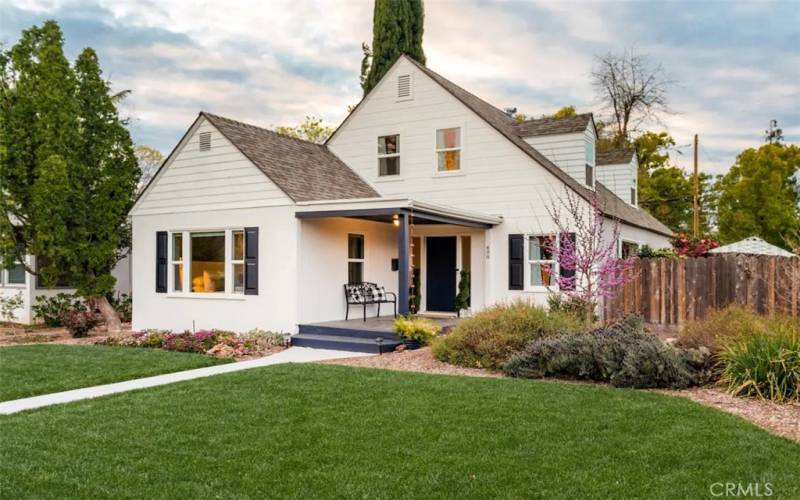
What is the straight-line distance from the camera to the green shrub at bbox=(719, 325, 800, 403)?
6.86 m

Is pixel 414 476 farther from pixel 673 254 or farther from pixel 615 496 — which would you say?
pixel 673 254

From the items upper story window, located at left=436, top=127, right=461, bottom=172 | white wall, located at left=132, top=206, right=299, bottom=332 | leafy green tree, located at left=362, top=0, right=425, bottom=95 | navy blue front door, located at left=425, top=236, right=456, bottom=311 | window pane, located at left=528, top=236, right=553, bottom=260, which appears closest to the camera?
white wall, located at left=132, top=206, right=299, bottom=332

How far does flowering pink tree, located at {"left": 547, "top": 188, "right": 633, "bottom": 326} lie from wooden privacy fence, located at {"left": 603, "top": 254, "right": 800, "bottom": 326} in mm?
519

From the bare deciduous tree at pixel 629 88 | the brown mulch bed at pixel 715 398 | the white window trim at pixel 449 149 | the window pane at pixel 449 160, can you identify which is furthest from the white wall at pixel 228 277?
the bare deciduous tree at pixel 629 88

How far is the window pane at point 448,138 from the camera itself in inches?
620

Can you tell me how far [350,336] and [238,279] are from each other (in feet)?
10.5

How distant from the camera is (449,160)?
1590 centimetres

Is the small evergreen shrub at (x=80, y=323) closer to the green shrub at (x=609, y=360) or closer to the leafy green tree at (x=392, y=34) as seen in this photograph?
the green shrub at (x=609, y=360)

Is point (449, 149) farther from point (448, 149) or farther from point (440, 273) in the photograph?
point (440, 273)

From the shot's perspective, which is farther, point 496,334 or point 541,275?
point 541,275

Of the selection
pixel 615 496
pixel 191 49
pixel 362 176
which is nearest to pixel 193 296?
pixel 362 176

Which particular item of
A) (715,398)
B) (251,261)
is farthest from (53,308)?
(715,398)

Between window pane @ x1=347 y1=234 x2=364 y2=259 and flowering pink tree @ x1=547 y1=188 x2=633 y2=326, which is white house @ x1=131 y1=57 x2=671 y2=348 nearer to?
window pane @ x1=347 y1=234 x2=364 y2=259

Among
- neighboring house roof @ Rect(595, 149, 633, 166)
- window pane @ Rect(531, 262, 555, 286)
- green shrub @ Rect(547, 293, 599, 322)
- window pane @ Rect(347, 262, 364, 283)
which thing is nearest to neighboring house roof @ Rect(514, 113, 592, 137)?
window pane @ Rect(531, 262, 555, 286)
